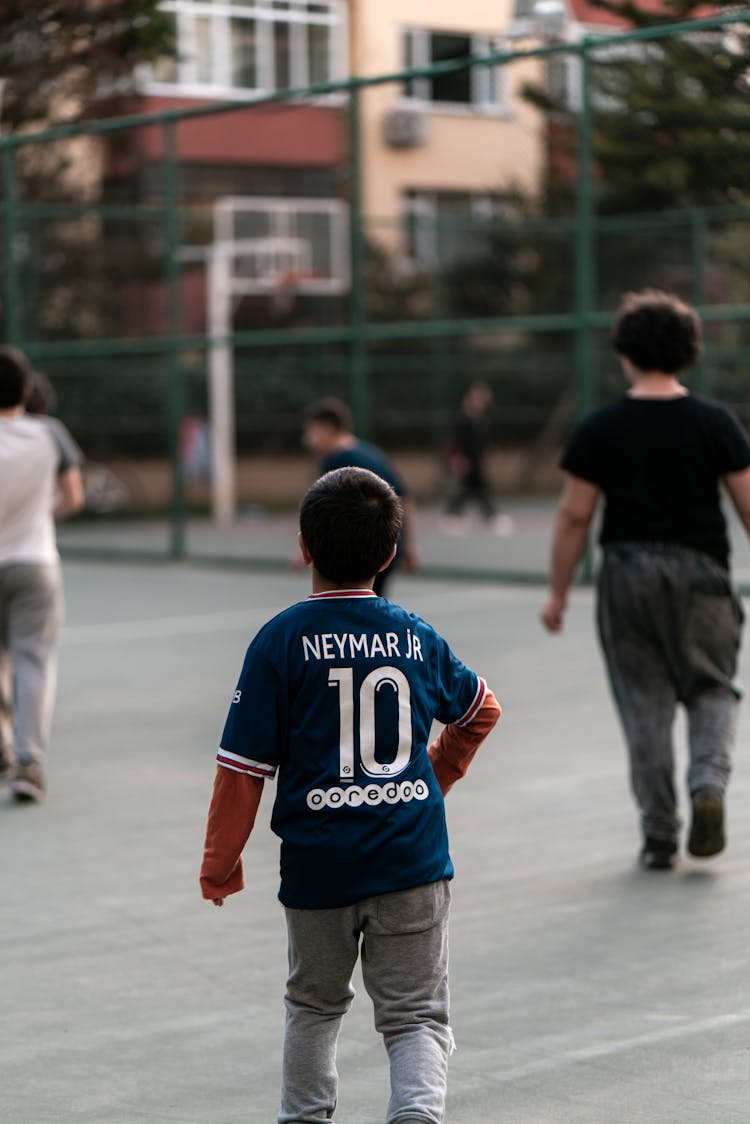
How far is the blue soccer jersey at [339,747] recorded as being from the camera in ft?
10.9

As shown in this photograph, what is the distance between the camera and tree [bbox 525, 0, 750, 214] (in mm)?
12972

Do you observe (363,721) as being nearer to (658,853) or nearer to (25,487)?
(658,853)

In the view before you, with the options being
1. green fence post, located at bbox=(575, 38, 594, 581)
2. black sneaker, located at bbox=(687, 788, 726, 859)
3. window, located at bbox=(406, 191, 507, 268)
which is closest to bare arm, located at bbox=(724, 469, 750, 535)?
black sneaker, located at bbox=(687, 788, 726, 859)

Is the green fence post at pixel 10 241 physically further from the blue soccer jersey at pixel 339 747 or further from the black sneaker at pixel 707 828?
the blue soccer jersey at pixel 339 747

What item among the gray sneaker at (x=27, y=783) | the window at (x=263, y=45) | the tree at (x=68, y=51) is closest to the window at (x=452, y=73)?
the window at (x=263, y=45)

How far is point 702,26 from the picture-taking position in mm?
12312

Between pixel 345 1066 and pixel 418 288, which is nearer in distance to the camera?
pixel 345 1066

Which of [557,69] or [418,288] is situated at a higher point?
[557,69]

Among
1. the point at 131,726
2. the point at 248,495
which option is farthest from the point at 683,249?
the point at 131,726

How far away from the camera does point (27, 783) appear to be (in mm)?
7203

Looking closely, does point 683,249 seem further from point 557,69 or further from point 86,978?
point 86,978

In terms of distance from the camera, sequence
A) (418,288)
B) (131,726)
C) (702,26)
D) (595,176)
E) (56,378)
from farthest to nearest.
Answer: (418,288) < (56,378) < (595,176) < (702,26) < (131,726)

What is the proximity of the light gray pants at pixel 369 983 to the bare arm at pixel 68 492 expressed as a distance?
4.47m

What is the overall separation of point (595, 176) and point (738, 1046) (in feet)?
38.1
